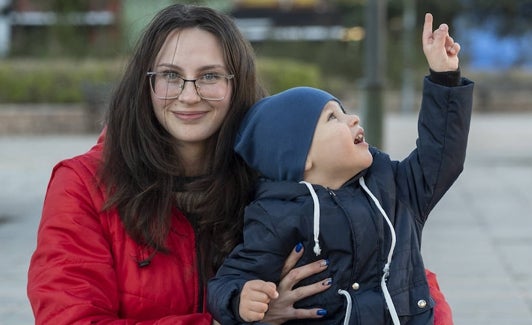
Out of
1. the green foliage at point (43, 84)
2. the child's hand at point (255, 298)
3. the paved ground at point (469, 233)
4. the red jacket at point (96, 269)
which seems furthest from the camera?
the green foliage at point (43, 84)

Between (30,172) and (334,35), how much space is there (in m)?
27.3

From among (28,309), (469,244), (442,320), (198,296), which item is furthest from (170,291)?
(469,244)

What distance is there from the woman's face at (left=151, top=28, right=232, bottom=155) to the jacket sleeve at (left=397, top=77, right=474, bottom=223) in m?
0.53

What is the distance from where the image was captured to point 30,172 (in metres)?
12.8

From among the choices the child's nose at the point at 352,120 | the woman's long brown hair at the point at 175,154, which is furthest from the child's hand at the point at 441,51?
the woman's long brown hair at the point at 175,154

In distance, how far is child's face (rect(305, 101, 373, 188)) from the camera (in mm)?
2514

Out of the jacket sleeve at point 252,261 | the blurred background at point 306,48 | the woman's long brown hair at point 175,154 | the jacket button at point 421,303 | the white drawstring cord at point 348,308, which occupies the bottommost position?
the blurred background at point 306,48

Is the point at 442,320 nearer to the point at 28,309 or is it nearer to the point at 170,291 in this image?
the point at 170,291

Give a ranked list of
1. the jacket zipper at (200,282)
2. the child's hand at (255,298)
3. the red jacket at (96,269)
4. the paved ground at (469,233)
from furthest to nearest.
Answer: the paved ground at (469,233) → the jacket zipper at (200,282) → the red jacket at (96,269) → the child's hand at (255,298)

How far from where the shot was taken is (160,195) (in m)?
2.71

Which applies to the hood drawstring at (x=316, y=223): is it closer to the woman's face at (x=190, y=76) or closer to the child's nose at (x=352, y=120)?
the child's nose at (x=352, y=120)

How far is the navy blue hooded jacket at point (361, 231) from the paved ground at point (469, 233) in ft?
10.6

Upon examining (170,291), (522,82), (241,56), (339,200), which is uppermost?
(241,56)

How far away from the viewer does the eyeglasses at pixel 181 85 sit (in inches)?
106
